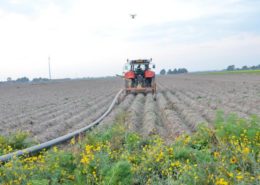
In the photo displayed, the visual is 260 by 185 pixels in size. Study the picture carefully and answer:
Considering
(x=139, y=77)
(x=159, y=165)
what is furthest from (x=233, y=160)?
(x=139, y=77)

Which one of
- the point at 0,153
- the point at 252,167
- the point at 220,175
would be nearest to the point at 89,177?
the point at 220,175

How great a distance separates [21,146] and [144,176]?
4033 millimetres

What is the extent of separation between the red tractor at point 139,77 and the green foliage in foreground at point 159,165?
17.0 meters

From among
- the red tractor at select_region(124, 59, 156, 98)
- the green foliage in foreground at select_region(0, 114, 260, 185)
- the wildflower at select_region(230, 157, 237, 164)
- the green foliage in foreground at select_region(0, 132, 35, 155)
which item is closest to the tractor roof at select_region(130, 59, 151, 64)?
the red tractor at select_region(124, 59, 156, 98)

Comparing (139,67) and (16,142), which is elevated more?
(139,67)

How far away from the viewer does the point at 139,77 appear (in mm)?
25172

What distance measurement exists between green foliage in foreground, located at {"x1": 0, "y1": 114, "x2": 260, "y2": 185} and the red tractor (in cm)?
1704

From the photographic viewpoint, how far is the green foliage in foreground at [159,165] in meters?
5.52

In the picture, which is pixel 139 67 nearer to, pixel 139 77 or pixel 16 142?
pixel 139 77

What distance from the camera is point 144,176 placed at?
611 centimetres

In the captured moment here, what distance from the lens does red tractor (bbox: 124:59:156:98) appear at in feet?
80.6

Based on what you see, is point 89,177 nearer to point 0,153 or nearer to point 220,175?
point 220,175

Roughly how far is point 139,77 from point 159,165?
19.0m

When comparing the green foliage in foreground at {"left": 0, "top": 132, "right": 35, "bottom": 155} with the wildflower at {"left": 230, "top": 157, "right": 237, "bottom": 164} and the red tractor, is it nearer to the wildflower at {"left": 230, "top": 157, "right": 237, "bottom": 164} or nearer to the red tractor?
the wildflower at {"left": 230, "top": 157, "right": 237, "bottom": 164}
